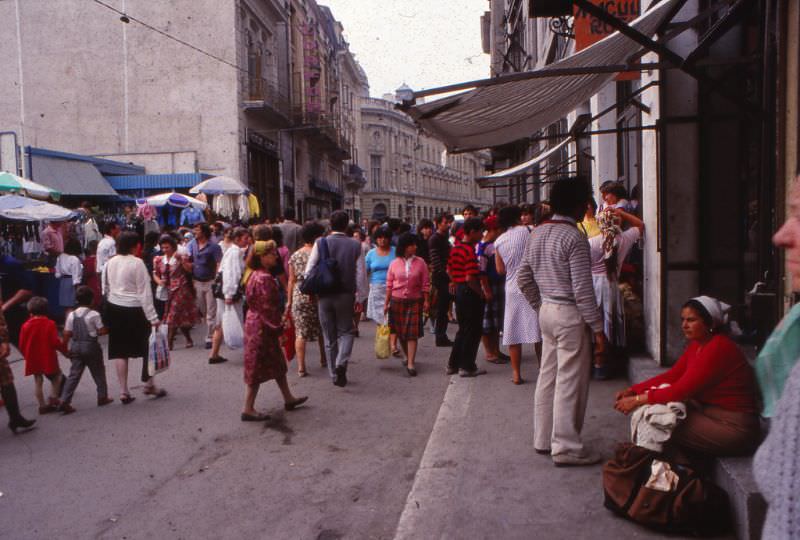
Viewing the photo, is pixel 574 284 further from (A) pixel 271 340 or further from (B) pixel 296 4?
(B) pixel 296 4

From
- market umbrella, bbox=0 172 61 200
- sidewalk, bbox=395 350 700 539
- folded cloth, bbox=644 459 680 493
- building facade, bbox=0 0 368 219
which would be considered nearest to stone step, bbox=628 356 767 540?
folded cloth, bbox=644 459 680 493

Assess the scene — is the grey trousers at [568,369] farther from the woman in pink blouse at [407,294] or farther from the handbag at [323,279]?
the woman in pink blouse at [407,294]

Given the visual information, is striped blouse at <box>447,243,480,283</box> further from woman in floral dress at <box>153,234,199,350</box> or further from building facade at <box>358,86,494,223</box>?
building facade at <box>358,86,494,223</box>

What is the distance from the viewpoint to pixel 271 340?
22.7ft

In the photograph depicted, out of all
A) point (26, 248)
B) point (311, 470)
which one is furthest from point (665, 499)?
point (26, 248)

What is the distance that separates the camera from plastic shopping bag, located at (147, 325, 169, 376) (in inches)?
301

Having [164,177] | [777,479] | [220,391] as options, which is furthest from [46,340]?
[164,177]

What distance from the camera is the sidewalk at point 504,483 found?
4.14 meters

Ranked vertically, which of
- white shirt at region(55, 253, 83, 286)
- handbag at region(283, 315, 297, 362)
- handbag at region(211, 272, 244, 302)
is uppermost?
white shirt at region(55, 253, 83, 286)

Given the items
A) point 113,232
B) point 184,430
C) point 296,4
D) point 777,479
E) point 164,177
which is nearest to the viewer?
point 777,479

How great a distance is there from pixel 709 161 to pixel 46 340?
6.53 metres

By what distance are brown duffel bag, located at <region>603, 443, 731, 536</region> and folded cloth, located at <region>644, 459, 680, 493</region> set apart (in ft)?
0.05

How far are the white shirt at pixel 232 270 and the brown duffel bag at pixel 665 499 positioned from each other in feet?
20.5

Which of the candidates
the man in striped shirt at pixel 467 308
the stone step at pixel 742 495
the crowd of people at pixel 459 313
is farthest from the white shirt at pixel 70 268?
the stone step at pixel 742 495
